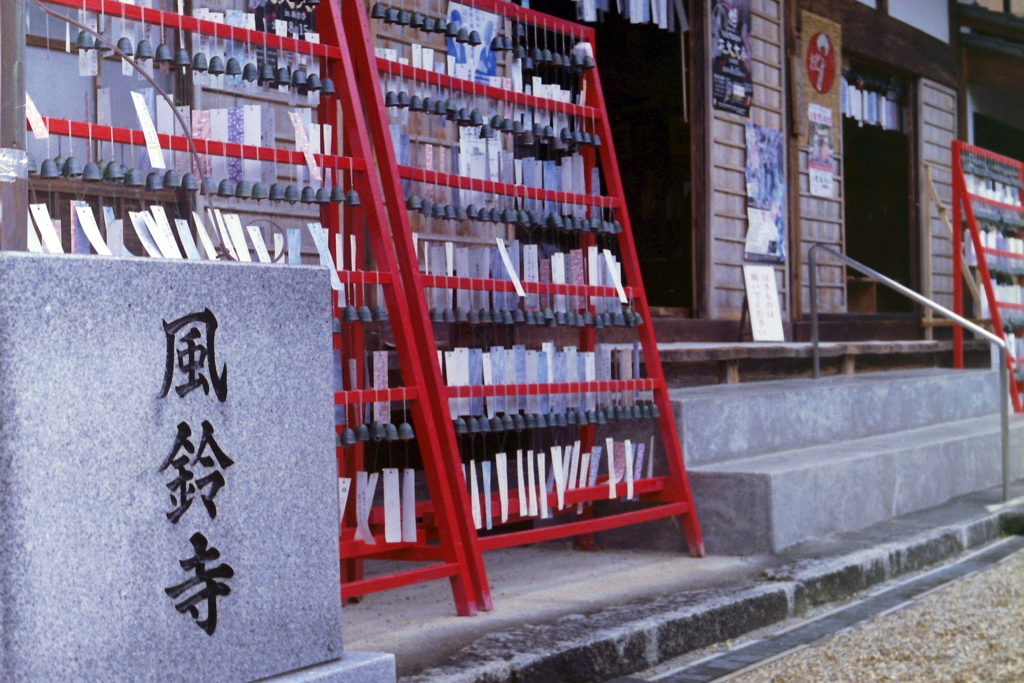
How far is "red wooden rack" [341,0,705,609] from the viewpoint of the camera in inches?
207

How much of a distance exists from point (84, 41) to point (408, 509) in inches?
84.1

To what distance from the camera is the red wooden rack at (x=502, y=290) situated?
17.2ft

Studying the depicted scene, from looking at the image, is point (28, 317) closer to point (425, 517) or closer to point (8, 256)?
point (8, 256)

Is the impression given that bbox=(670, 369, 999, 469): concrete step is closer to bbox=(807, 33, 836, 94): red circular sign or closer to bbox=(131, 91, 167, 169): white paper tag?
bbox=(807, 33, 836, 94): red circular sign

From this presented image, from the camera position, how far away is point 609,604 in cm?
548

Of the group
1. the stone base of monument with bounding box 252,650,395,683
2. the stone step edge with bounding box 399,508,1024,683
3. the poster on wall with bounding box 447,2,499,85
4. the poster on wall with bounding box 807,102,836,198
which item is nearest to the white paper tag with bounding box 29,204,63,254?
the stone base of monument with bounding box 252,650,395,683

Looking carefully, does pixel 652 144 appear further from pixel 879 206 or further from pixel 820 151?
pixel 879 206

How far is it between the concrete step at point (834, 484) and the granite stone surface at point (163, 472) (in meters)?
3.64

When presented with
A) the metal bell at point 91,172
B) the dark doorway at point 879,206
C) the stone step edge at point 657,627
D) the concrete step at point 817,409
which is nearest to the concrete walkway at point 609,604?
the stone step edge at point 657,627

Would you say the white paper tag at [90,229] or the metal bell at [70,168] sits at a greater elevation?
the metal bell at [70,168]

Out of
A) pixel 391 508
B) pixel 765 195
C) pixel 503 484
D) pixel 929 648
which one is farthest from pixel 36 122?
pixel 765 195

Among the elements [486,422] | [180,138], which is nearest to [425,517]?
[486,422]

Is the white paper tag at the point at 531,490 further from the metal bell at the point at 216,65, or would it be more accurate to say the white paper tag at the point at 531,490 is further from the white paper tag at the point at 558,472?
the metal bell at the point at 216,65

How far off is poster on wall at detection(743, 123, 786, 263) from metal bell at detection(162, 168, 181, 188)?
22.0 feet
